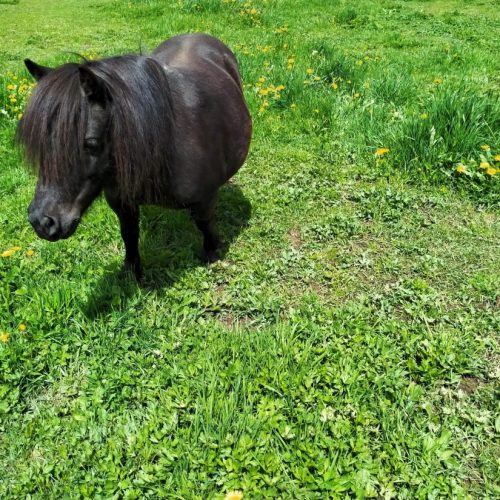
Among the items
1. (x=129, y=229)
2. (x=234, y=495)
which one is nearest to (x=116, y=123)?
(x=129, y=229)

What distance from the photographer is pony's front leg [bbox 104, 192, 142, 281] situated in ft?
8.30

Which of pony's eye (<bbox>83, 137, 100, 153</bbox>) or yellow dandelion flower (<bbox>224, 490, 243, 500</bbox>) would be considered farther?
pony's eye (<bbox>83, 137, 100, 153</bbox>)

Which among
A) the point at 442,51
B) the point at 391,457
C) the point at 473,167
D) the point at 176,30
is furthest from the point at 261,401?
the point at 176,30

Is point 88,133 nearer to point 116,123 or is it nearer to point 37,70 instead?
point 116,123

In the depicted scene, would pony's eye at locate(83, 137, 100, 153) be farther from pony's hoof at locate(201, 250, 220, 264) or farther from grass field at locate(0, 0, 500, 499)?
pony's hoof at locate(201, 250, 220, 264)

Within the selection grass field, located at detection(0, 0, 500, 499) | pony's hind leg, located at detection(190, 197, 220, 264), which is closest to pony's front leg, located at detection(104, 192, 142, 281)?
grass field, located at detection(0, 0, 500, 499)

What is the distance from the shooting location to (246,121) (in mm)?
3213

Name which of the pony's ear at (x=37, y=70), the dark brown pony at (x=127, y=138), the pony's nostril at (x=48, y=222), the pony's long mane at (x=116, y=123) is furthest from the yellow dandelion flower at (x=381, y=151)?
the pony's nostril at (x=48, y=222)

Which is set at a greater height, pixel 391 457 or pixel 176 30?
pixel 176 30

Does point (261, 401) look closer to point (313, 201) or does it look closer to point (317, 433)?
point (317, 433)

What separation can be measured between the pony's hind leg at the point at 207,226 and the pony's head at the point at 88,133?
61 centimetres

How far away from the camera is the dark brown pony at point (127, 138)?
1807 millimetres

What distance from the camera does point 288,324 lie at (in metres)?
2.57

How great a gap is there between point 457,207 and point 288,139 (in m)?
1.86
